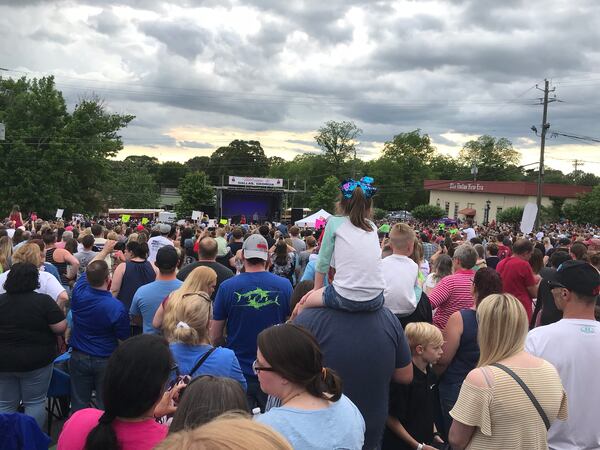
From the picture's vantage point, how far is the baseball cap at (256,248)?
397 cm

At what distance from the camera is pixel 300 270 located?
8.61 metres

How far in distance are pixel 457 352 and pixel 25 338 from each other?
3.18 metres

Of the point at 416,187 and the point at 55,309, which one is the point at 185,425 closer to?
the point at 55,309

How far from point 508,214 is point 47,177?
125 feet

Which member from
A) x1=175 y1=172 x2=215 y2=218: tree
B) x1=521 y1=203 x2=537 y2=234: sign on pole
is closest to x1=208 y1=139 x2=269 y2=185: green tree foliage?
x1=175 y1=172 x2=215 y2=218: tree

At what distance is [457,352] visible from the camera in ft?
11.0

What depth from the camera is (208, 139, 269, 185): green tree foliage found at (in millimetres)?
91438

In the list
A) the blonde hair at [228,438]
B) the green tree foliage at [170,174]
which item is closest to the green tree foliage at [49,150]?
the blonde hair at [228,438]

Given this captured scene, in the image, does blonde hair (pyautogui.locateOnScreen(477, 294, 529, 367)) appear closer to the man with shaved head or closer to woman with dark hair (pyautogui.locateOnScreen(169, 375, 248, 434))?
woman with dark hair (pyautogui.locateOnScreen(169, 375, 248, 434))

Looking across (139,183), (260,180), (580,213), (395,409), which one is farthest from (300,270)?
(139,183)

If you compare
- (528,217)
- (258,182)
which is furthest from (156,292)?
(258,182)

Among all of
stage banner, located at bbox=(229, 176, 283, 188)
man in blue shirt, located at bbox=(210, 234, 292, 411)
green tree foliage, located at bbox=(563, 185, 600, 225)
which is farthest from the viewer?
green tree foliage, located at bbox=(563, 185, 600, 225)

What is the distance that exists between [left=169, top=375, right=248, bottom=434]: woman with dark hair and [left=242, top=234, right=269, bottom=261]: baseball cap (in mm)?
1931

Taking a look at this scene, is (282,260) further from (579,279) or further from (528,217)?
(528,217)
